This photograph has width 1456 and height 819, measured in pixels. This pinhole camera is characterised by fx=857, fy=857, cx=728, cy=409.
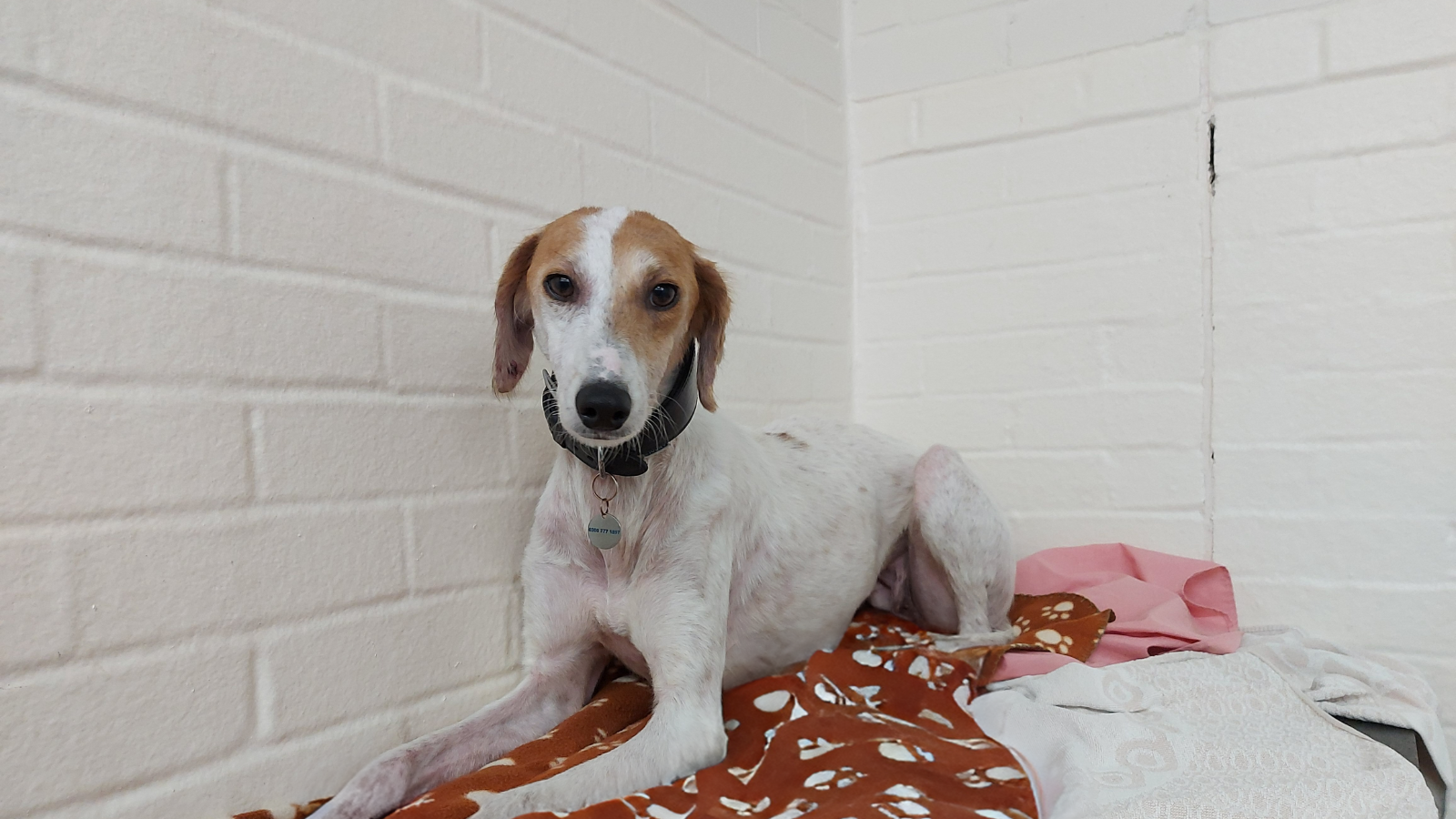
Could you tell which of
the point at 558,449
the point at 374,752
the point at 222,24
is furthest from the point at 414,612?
Answer: the point at 222,24

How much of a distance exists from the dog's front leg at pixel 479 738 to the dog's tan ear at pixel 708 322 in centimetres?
58

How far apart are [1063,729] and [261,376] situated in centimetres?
154

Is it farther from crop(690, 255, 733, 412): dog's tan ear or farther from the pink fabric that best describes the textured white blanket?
crop(690, 255, 733, 412): dog's tan ear

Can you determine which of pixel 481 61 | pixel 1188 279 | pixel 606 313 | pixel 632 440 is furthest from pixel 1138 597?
pixel 481 61

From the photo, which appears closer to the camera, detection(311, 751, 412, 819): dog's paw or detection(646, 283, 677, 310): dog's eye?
detection(311, 751, 412, 819): dog's paw

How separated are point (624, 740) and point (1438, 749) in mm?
1767

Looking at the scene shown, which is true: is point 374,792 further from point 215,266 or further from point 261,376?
point 215,266

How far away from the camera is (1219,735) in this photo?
5.39 ft

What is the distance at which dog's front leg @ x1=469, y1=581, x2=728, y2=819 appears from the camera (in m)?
1.35

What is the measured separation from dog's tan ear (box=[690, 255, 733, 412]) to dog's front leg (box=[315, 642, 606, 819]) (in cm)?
58

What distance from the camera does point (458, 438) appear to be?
66.2 inches

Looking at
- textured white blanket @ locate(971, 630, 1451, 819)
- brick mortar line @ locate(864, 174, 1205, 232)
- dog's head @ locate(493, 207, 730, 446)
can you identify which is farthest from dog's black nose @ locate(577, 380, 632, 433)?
brick mortar line @ locate(864, 174, 1205, 232)

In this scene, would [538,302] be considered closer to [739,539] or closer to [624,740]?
[739,539]

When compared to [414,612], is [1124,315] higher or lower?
higher
